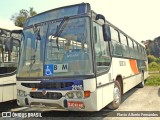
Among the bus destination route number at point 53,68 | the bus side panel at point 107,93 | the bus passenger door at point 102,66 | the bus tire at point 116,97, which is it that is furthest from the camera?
the bus tire at point 116,97

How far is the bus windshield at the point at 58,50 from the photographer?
6.50 m

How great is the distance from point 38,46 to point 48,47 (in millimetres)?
350

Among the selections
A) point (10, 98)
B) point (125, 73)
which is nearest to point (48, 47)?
point (10, 98)

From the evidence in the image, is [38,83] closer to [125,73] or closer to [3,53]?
[3,53]

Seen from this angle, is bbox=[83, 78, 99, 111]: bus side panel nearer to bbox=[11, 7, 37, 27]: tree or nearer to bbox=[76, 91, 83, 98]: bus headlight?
bbox=[76, 91, 83, 98]: bus headlight

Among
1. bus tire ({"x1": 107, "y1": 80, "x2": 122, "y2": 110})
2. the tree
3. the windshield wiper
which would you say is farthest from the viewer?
the tree

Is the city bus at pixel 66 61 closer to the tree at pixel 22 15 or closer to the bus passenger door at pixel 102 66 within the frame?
the bus passenger door at pixel 102 66

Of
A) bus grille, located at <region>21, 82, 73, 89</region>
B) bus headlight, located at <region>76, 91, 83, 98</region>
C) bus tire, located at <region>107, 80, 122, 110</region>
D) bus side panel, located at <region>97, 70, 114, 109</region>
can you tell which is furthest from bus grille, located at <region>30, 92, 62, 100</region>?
bus tire, located at <region>107, 80, 122, 110</region>

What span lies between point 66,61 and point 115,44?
112 inches

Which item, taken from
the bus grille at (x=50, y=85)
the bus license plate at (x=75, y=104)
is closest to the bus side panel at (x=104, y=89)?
the bus license plate at (x=75, y=104)

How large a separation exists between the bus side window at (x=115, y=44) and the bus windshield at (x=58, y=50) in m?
2.00

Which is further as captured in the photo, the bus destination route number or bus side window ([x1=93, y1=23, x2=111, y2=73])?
bus side window ([x1=93, y1=23, x2=111, y2=73])

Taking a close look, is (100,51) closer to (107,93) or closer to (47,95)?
(107,93)

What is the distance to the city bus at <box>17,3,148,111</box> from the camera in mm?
6367
